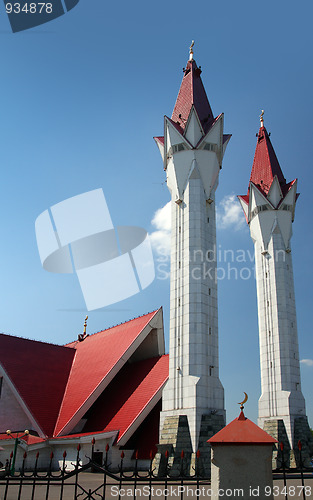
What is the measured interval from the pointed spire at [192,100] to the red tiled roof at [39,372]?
2077 cm

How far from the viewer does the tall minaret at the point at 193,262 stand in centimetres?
2541

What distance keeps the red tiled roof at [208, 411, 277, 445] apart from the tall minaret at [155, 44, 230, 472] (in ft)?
58.5

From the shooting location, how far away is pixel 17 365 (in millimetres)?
31422

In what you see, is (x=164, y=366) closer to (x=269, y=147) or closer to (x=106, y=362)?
(x=106, y=362)

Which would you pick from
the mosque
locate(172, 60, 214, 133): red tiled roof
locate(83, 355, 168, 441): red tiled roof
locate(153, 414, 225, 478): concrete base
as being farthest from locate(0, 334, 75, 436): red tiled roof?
locate(172, 60, 214, 133): red tiled roof

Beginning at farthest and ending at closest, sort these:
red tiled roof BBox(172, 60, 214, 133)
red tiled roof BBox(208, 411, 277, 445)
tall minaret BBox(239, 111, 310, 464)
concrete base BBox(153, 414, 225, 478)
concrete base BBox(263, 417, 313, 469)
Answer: red tiled roof BBox(172, 60, 214, 133)
tall minaret BBox(239, 111, 310, 464)
concrete base BBox(263, 417, 313, 469)
concrete base BBox(153, 414, 225, 478)
red tiled roof BBox(208, 411, 277, 445)

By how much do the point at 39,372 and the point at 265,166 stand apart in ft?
87.2

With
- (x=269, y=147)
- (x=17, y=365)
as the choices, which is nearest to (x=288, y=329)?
(x=269, y=147)

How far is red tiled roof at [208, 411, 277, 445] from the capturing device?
7.01 metres

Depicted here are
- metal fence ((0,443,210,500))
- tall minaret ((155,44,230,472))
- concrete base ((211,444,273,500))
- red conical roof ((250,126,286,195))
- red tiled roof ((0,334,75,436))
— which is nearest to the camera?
concrete base ((211,444,273,500))

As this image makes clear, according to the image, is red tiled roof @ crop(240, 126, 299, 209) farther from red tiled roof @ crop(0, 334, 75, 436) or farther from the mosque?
red tiled roof @ crop(0, 334, 75, 436)

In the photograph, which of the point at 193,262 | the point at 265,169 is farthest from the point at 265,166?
the point at 193,262

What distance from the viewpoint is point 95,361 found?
3291 centimetres

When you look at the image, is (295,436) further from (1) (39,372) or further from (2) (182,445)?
(1) (39,372)
